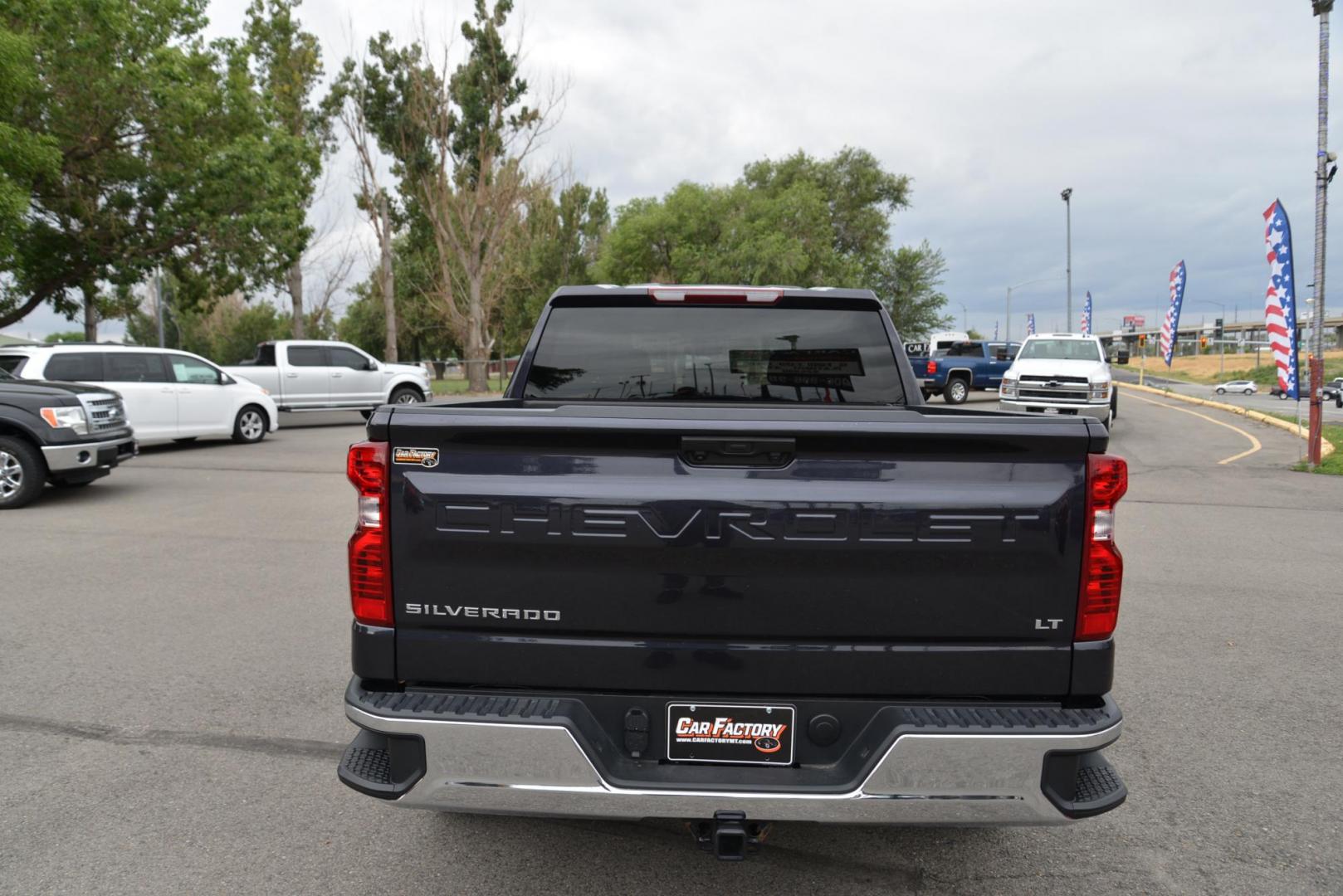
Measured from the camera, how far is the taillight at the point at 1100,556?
2580 millimetres

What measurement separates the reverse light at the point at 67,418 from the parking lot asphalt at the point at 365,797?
266 cm

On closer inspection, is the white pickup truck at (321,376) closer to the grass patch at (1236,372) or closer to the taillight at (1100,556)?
the taillight at (1100,556)

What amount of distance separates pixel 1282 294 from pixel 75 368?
71.0 feet

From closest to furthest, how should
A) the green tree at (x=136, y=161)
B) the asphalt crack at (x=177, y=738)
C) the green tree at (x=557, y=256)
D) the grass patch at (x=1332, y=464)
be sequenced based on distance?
the asphalt crack at (x=177, y=738) < the grass patch at (x=1332, y=464) < the green tree at (x=136, y=161) < the green tree at (x=557, y=256)

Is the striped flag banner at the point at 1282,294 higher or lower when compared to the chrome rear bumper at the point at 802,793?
higher

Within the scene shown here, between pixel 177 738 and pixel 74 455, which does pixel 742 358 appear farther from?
pixel 74 455

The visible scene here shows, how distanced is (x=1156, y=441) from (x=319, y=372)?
17785mm

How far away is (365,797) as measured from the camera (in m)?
3.83

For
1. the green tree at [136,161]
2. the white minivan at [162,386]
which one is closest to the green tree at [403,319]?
the green tree at [136,161]

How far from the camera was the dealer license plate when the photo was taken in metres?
2.64

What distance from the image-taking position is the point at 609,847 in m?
3.41

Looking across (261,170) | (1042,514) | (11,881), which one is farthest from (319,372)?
(1042,514)

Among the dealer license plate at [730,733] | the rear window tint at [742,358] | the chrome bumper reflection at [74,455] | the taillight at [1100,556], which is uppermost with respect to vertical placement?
the rear window tint at [742,358]

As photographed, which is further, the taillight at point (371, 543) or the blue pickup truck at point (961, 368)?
the blue pickup truck at point (961, 368)
